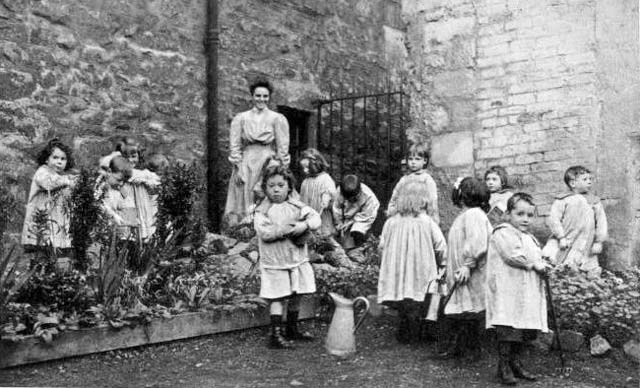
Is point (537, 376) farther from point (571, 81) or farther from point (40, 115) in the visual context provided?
point (40, 115)

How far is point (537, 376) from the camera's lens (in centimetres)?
584

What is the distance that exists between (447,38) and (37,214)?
5213 mm

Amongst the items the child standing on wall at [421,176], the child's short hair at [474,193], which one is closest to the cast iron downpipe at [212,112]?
the child standing on wall at [421,176]

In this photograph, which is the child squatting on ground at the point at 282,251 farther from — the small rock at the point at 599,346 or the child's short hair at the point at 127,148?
the child's short hair at the point at 127,148

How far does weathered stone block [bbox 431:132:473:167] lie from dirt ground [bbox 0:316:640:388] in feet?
11.7

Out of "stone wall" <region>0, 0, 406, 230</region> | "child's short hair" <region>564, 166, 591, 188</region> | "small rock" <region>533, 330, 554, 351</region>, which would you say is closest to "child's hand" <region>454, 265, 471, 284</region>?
"small rock" <region>533, 330, 554, 351</region>

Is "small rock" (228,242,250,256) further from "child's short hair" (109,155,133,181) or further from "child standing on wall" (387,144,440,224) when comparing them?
"child standing on wall" (387,144,440,224)

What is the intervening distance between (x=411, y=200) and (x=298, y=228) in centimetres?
86

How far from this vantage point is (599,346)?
20.6 feet

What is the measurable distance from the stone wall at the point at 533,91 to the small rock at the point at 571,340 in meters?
2.58

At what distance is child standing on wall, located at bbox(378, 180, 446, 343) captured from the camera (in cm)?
641

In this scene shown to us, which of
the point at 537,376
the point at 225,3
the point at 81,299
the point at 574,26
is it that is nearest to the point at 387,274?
the point at 537,376

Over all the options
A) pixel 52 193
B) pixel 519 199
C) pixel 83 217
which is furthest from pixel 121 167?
pixel 519 199

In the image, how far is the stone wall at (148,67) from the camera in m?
9.16
